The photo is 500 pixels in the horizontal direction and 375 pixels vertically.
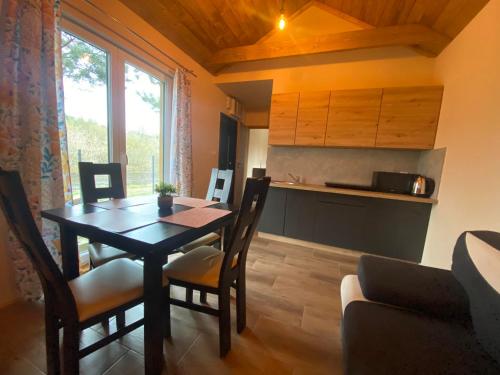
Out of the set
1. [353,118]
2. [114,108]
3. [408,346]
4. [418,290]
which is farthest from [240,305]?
[353,118]

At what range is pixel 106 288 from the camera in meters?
0.92

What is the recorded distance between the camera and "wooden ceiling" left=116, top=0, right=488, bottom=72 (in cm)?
210

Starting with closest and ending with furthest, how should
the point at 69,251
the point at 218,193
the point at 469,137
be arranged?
the point at 69,251, the point at 469,137, the point at 218,193

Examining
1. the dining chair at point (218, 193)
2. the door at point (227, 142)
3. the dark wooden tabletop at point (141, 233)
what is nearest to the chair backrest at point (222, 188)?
the dining chair at point (218, 193)

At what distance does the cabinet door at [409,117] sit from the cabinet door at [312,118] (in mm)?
674

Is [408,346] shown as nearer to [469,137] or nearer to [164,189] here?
[164,189]

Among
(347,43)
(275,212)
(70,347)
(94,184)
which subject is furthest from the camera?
(275,212)

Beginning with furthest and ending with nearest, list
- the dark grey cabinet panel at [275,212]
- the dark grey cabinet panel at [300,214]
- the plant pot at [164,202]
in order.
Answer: the dark grey cabinet panel at [275,212], the dark grey cabinet panel at [300,214], the plant pot at [164,202]

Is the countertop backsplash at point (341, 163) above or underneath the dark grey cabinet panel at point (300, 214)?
above

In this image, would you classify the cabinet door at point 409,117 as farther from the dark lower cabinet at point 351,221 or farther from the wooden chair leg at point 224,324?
the wooden chair leg at point 224,324

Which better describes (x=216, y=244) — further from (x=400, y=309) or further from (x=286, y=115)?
(x=286, y=115)

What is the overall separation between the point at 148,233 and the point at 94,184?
0.98 m

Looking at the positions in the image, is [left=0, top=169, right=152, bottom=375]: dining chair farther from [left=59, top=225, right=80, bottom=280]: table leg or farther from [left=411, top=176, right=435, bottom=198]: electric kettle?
[left=411, top=176, right=435, bottom=198]: electric kettle

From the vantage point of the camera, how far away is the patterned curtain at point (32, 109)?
1250mm
